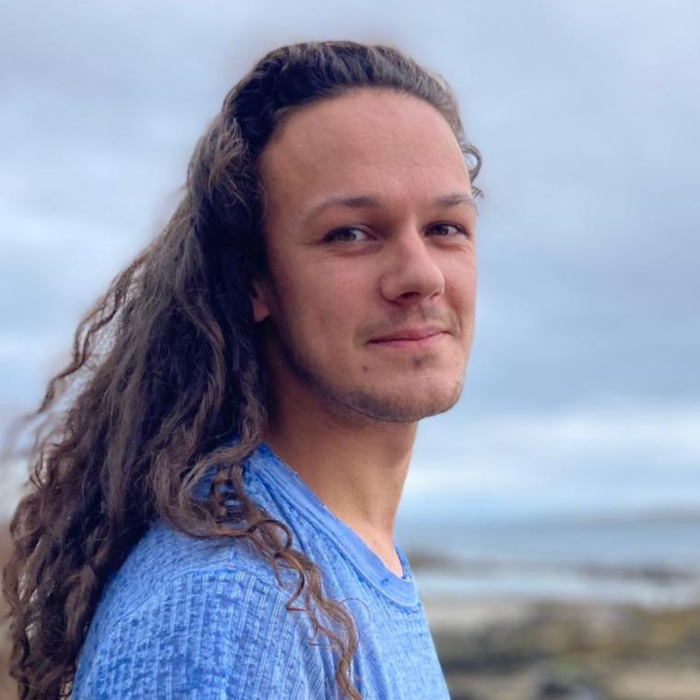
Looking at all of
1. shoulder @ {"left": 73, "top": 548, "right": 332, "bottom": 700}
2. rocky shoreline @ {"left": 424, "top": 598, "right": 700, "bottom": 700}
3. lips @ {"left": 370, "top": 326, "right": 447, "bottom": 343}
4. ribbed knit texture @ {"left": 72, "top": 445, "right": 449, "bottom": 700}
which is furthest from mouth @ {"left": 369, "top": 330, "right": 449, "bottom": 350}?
rocky shoreline @ {"left": 424, "top": 598, "right": 700, "bottom": 700}

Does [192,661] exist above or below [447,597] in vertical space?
below

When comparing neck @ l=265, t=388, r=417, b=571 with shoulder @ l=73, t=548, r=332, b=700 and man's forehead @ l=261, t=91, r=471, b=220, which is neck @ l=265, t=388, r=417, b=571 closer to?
man's forehead @ l=261, t=91, r=471, b=220

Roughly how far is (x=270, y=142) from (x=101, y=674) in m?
1.26

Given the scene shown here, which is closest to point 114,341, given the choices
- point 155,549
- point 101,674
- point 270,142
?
point 270,142

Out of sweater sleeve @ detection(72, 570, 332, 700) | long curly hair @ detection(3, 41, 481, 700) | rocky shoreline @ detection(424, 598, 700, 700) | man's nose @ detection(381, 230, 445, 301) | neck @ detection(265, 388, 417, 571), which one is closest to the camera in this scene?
sweater sleeve @ detection(72, 570, 332, 700)

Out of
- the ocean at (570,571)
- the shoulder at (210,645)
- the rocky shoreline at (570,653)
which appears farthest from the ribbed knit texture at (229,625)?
the ocean at (570,571)

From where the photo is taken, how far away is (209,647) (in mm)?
2004

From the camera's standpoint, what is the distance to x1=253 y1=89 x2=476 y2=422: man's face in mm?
2602

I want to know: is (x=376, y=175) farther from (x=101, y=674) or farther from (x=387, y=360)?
(x=101, y=674)

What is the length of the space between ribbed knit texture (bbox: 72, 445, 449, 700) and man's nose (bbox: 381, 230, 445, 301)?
45cm

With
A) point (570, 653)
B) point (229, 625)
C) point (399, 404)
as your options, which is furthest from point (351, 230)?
point (570, 653)

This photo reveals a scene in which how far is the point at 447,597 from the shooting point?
2750cm

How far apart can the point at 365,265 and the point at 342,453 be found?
416 mm

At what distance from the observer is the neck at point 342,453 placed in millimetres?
2682
